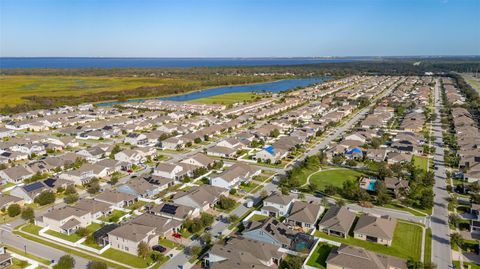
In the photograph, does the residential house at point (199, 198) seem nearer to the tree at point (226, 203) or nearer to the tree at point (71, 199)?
the tree at point (226, 203)

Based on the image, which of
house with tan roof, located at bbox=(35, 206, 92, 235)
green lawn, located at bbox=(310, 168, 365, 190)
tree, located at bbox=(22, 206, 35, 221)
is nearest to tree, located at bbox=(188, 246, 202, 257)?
house with tan roof, located at bbox=(35, 206, 92, 235)

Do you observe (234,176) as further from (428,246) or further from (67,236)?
(428,246)

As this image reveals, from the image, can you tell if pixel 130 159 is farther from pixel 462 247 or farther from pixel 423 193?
pixel 462 247

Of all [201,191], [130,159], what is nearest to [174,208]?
[201,191]

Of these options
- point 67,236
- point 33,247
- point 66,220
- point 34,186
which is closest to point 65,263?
point 33,247

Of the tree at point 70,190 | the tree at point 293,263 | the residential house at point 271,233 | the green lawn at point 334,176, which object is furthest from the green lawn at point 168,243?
the green lawn at point 334,176

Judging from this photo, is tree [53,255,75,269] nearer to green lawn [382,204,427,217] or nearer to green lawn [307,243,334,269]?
green lawn [307,243,334,269]
